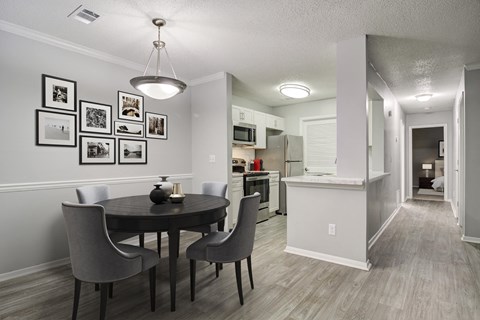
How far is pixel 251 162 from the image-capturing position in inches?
221

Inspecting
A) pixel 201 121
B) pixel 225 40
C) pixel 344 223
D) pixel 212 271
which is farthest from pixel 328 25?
pixel 212 271

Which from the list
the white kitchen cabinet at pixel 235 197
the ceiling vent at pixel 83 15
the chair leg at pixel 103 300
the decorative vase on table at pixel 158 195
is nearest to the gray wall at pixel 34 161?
the ceiling vent at pixel 83 15

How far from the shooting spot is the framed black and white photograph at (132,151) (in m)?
3.42

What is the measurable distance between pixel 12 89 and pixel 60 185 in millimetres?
1048

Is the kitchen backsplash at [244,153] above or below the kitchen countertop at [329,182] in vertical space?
above

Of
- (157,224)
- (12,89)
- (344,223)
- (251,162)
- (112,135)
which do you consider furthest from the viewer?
(251,162)

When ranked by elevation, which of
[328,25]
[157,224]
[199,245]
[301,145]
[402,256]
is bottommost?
[402,256]

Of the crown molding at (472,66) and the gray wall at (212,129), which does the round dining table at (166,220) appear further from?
the crown molding at (472,66)

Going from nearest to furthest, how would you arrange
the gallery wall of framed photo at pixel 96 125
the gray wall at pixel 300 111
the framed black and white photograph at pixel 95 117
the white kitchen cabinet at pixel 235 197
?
the gallery wall of framed photo at pixel 96 125 < the framed black and white photograph at pixel 95 117 < the white kitchen cabinet at pixel 235 197 < the gray wall at pixel 300 111

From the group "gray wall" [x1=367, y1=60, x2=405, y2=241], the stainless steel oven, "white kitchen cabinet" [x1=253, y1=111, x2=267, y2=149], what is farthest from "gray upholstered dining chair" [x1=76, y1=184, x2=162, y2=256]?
"white kitchen cabinet" [x1=253, y1=111, x2=267, y2=149]

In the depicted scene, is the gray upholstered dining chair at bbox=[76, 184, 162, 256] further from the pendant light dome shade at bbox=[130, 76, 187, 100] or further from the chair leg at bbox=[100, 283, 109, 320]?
the pendant light dome shade at bbox=[130, 76, 187, 100]

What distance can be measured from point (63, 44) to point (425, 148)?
1150 centimetres

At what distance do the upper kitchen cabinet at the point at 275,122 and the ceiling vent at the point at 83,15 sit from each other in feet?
12.5

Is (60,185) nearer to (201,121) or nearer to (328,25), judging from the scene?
(201,121)
